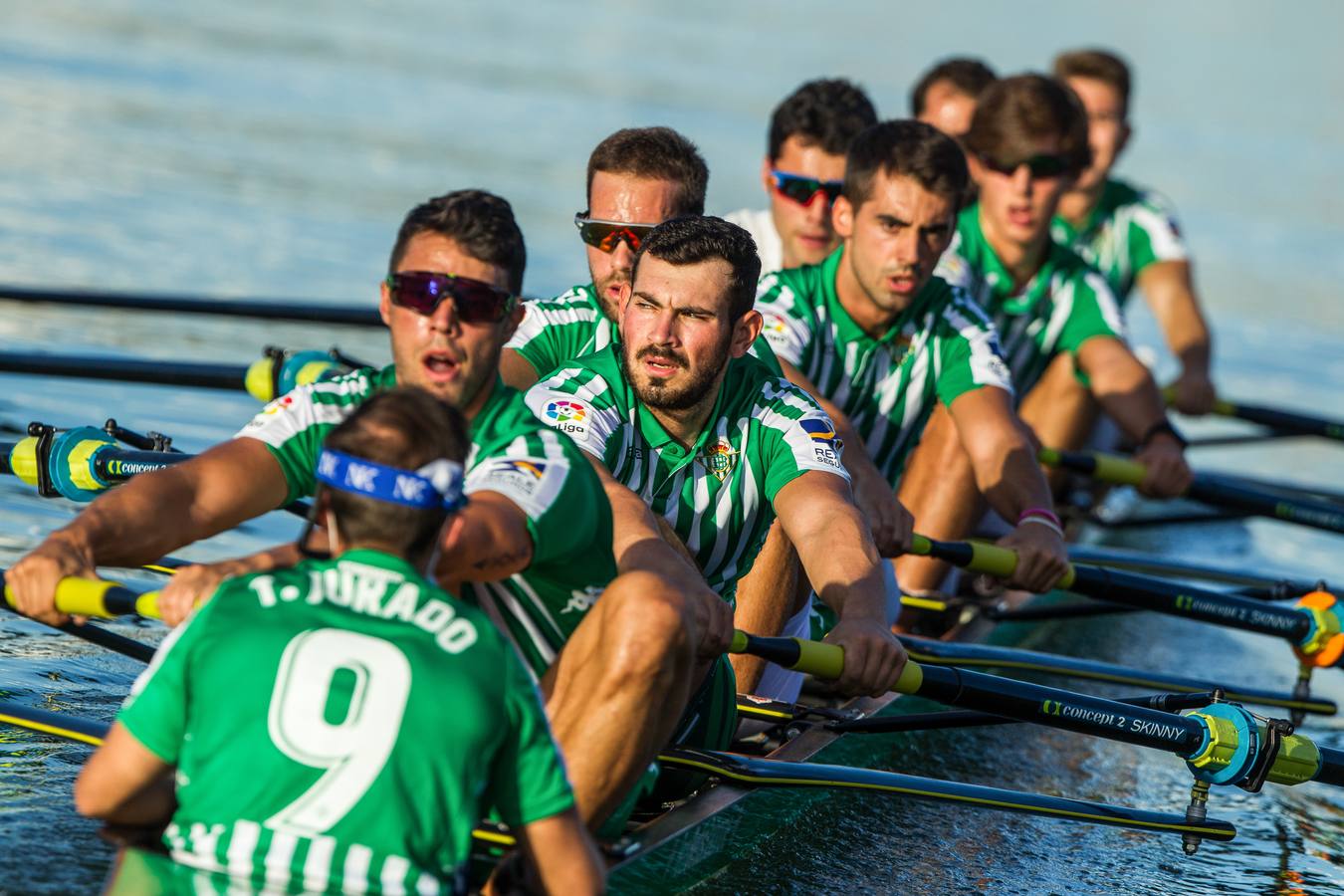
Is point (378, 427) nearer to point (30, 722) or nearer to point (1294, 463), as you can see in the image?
point (30, 722)

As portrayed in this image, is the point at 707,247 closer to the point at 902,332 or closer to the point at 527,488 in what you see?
the point at 527,488

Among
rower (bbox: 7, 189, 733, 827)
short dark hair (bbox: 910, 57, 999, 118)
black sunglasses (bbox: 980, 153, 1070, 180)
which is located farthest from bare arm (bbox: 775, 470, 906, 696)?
short dark hair (bbox: 910, 57, 999, 118)

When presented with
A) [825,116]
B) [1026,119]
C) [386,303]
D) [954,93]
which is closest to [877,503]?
[386,303]

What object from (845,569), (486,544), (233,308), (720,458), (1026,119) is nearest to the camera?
(486,544)

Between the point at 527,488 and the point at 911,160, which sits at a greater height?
the point at 911,160

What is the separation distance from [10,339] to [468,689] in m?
6.55

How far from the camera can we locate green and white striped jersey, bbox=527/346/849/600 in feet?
14.0

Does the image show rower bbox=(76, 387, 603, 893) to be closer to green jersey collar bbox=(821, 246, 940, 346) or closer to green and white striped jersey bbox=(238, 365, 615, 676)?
green and white striped jersey bbox=(238, 365, 615, 676)

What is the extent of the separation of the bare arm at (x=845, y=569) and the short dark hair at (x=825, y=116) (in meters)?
2.66

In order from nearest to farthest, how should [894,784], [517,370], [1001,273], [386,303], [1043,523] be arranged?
[386,303], [894,784], [517,370], [1043,523], [1001,273]

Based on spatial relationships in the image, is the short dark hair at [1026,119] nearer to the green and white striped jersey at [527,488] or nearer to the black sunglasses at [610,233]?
the black sunglasses at [610,233]

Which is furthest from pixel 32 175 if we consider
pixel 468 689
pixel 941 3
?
pixel 941 3

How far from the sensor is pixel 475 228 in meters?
3.73

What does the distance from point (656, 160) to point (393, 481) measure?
2693 mm
